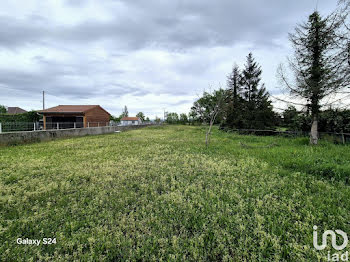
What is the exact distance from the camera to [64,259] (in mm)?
1710

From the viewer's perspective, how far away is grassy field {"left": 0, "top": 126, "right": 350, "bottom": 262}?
1.84 metres

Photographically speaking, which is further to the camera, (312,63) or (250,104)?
(250,104)

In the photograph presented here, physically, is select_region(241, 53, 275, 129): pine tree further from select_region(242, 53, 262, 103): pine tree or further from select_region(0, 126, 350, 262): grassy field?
select_region(0, 126, 350, 262): grassy field

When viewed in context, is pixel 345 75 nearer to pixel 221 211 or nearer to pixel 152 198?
pixel 221 211

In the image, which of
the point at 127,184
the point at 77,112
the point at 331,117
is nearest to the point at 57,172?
the point at 127,184

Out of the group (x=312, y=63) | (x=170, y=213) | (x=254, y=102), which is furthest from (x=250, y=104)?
(x=170, y=213)

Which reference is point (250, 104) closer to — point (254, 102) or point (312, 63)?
point (254, 102)

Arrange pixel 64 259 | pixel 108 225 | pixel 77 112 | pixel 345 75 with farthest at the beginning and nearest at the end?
pixel 77 112, pixel 345 75, pixel 108 225, pixel 64 259

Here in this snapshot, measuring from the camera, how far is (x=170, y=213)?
259 centimetres

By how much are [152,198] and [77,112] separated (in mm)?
25458

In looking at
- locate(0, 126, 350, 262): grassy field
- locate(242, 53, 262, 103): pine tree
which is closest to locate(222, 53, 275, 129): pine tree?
locate(242, 53, 262, 103): pine tree

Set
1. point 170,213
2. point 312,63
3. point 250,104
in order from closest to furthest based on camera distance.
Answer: point 170,213, point 312,63, point 250,104

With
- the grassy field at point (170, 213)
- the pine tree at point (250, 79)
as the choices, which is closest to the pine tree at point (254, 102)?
the pine tree at point (250, 79)

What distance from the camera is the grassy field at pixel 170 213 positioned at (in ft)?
6.05
